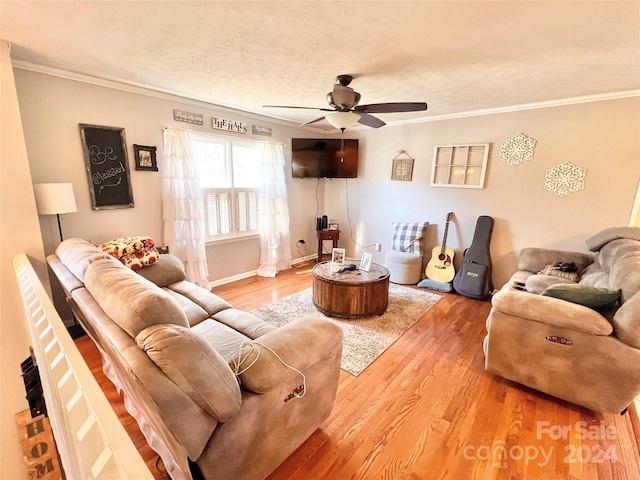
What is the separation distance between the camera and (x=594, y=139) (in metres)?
2.99

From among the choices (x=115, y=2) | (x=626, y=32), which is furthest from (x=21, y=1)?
(x=626, y=32)

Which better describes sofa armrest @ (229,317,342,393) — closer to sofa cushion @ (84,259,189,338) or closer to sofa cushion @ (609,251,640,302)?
sofa cushion @ (84,259,189,338)

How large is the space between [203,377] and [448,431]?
156 cm

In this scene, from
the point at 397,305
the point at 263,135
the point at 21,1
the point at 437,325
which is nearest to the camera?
the point at 21,1

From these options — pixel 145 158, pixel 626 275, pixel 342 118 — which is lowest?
pixel 626 275

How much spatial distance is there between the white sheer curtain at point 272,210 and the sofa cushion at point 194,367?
3.27m

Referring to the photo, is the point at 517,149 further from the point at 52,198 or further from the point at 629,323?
the point at 52,198

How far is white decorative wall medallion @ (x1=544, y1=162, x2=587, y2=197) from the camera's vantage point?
10.2 feet

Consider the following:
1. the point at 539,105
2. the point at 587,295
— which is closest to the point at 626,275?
the point at 587,295

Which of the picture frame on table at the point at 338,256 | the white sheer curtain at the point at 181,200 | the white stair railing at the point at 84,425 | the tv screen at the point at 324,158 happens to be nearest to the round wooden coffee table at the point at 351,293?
Result: the picture frame on table at the point at 338,256

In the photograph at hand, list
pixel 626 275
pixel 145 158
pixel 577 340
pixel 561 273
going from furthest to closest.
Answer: pixel 145 158, pixel 561 273, pixel 626 275, pixel 577 340

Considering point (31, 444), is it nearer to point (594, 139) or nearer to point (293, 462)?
point (293, 462)

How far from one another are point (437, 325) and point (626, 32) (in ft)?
8.37

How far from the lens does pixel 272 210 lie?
13.9ft
